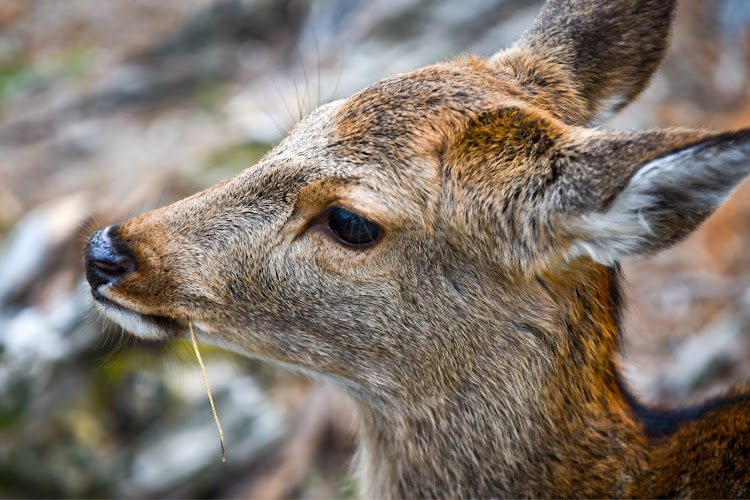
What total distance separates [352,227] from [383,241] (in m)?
0.13

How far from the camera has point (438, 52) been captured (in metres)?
8.23

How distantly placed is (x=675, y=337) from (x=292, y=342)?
175 inches

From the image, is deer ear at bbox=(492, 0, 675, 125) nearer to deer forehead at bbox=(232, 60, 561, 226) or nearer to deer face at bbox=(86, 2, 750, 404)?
deer face at bbox=(86, 2, 750, 404)

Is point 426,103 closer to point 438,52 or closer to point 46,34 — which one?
point 438,52

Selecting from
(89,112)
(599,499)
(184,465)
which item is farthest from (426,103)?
(89,112)

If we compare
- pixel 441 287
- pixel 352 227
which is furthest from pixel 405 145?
pixel 441 287

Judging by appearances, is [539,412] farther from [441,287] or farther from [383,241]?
[383,241]

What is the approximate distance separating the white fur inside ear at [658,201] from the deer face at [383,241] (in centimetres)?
2

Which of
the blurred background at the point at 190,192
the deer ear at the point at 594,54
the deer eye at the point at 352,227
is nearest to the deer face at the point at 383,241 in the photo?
the deer eye at the point at 352,227

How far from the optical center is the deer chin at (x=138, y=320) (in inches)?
118

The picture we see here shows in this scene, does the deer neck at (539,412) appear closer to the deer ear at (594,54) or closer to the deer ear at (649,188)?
the deer ear at (649,188)

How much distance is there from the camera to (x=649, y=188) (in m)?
2.36

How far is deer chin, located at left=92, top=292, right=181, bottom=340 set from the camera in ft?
9.86

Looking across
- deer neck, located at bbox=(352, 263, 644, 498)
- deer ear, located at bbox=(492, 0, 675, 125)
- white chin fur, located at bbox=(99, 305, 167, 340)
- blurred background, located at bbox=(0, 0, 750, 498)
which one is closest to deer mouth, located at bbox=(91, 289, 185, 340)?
white chin fur, located at bbox=(99, 305, 167, 340)
